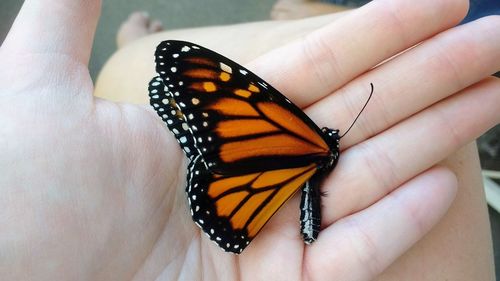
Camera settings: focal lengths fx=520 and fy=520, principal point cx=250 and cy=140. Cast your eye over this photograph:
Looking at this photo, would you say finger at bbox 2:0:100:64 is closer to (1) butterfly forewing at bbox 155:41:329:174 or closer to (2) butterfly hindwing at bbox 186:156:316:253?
(1) butterfly forewing at bbox 155:41:329:174

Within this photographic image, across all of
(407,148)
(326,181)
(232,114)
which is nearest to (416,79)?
(407,148)

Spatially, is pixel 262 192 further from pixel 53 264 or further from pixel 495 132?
pixel 495 132

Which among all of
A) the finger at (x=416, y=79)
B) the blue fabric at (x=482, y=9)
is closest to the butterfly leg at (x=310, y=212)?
the finger at (x=416, y=79)

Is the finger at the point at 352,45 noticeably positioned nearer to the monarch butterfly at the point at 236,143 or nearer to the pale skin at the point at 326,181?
the pale skin at the point at 326,181

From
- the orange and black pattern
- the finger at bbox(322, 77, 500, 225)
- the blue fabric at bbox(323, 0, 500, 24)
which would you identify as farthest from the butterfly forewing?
the blue fabric at bbox(323, 0, 500, 24)

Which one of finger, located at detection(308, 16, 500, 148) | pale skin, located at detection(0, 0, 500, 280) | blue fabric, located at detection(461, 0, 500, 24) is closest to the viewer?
pale skin, located at detection(0, 0, 500, 280)

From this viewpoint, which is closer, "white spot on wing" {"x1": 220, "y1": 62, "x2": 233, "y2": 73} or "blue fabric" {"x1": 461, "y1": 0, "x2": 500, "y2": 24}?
"white spot on wing" {"x1": 220, "y1": 62, "x2": 233, "y2": 73}
